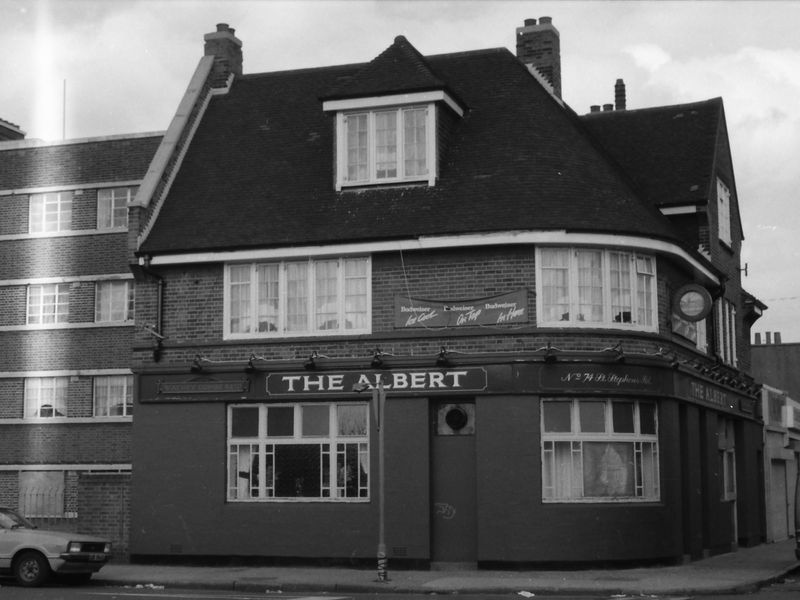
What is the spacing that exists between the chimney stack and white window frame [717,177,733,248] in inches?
210

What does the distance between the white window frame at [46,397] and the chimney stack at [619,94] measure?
1696 cm

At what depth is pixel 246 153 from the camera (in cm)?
2730

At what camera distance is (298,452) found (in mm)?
24047

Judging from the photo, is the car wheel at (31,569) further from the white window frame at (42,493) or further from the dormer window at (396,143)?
the white window frame at (42,493)

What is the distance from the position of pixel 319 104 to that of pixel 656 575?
12.8m

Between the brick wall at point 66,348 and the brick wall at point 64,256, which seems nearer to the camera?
the brick wall at point 66,348

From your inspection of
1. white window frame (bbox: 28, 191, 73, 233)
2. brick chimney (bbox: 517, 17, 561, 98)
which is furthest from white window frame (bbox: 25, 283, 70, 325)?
brick chimney (bbox: 517, 17, 561, 98)

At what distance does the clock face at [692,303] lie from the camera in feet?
80.3

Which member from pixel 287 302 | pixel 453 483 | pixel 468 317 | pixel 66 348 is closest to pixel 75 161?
pixel 66 348

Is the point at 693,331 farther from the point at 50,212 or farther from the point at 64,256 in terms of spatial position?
the point at 50,212

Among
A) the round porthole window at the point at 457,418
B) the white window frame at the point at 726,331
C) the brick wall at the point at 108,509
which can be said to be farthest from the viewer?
the white window frame at the point at 726,331

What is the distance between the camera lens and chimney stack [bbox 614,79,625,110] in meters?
35.9

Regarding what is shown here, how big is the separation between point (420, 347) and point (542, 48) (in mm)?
9530

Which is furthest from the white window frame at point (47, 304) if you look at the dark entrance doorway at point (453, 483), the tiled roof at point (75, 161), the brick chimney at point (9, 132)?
the dark entrance doorway at point (453, 483)
